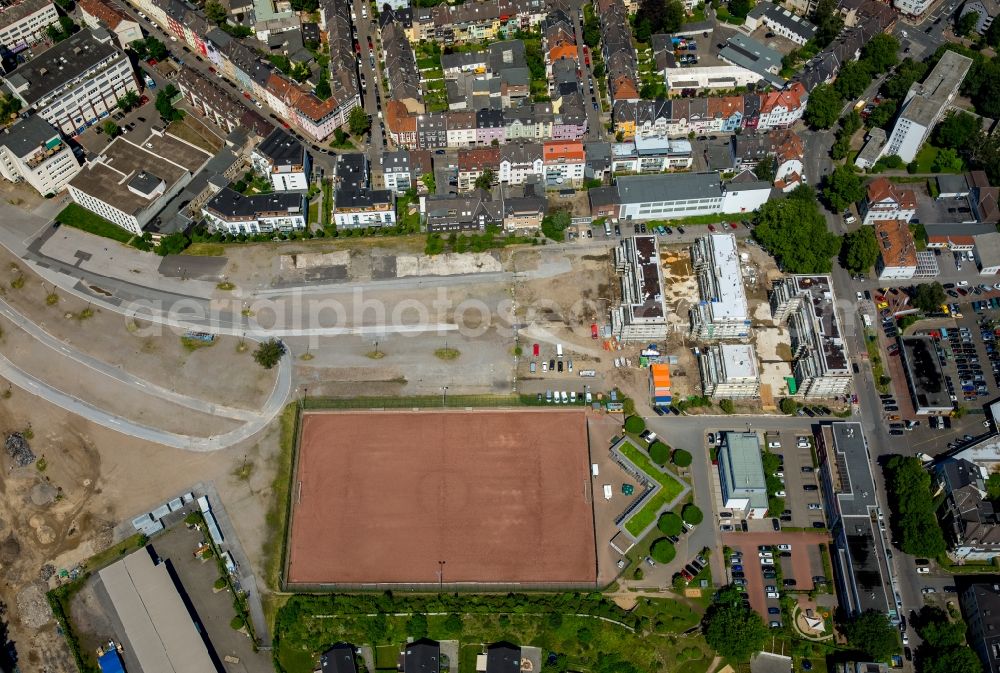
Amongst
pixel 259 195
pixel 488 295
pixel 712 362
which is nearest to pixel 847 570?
pixel 712 362

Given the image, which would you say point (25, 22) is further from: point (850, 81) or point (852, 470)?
point (852, 470)

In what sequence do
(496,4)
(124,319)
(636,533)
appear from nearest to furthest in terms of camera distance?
(636,533), (124,319), (496,4)

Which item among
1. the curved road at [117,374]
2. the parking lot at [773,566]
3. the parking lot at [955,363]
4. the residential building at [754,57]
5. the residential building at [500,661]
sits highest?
the residential building at [754,57]

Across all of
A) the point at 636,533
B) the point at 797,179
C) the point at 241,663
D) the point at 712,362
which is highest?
the point at 797,179

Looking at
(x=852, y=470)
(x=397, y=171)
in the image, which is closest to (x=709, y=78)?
(x=397, y=171)

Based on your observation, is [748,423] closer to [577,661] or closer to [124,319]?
[577,661]

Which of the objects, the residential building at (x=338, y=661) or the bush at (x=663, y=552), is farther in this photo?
the bush at (x=663, y=552)

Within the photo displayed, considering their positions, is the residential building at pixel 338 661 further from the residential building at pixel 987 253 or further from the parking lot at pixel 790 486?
the residential building at pixel 987 253

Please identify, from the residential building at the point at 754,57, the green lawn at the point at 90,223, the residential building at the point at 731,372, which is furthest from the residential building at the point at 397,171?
the residential building at the point at 754,57
